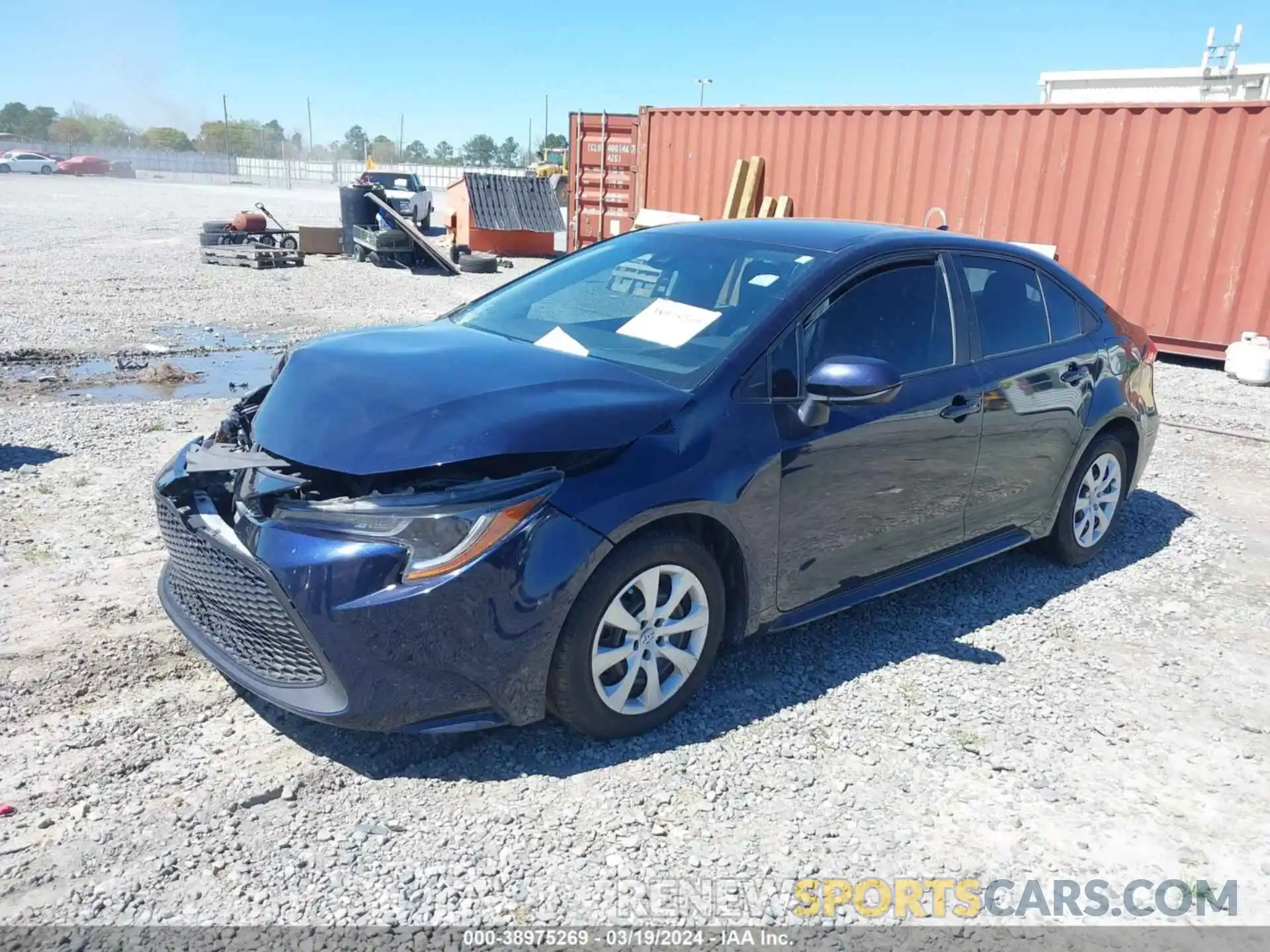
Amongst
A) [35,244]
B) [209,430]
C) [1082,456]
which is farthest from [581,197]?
[1082,456]

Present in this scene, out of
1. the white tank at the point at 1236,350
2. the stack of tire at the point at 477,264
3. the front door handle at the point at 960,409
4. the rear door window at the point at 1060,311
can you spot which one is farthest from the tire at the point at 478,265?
the front door handle at the point at 960,409

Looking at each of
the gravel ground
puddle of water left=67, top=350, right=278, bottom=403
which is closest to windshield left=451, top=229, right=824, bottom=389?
puddle of water left=67, top=350, right=278, bottom=403

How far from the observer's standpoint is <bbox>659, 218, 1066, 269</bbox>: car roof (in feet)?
13.1

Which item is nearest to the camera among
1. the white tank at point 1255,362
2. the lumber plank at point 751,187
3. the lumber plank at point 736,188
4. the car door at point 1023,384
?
the car door at point 1023,384

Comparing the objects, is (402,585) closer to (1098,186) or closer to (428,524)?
(428,524)

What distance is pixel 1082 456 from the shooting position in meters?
4.95

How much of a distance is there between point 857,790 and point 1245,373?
942 cm

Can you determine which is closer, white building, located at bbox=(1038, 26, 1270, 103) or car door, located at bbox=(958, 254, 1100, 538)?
car door, located at bbox=(958, 254, 1100, 538)

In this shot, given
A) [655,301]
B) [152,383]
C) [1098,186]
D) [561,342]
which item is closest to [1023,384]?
[655,301]

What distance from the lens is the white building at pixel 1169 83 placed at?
14.5m

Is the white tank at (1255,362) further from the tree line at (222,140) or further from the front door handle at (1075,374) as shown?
the tree line at (222,140)

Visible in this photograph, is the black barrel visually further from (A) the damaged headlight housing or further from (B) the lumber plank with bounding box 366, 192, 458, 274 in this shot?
(A) the damaged headlight housing

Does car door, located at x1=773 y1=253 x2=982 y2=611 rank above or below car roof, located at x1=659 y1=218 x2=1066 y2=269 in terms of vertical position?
below

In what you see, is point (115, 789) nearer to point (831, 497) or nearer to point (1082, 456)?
point (831, 497)
